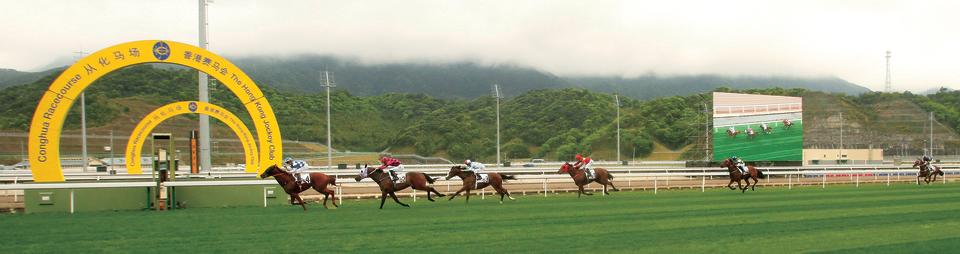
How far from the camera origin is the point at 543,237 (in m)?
9.75

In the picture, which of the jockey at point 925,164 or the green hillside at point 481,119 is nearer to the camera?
the jockey at point 925,164

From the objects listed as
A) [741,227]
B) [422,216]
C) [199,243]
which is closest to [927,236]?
[741,227]

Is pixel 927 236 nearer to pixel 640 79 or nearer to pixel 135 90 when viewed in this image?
pixel 135 90

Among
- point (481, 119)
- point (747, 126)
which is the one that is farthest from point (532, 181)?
point (481, 119)

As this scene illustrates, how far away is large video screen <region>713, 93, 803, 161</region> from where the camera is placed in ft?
109

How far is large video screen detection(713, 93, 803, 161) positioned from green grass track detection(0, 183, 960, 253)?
17763mm

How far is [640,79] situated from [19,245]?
197m

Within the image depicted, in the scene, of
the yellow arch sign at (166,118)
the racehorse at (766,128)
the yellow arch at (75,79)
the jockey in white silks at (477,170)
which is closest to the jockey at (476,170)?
the jockey in white silks at (477,170)

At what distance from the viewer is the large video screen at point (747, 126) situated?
33.2m

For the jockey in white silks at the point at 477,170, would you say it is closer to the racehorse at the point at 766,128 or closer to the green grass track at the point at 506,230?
the green grass track at the point at 506,230

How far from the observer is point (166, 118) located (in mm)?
28250

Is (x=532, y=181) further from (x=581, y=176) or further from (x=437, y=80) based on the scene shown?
(x=437, y=80)

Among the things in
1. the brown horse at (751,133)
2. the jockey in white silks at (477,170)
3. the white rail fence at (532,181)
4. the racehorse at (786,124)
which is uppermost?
the racehorse at (786,124)

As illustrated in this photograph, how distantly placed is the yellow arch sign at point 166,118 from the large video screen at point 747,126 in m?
19.7
